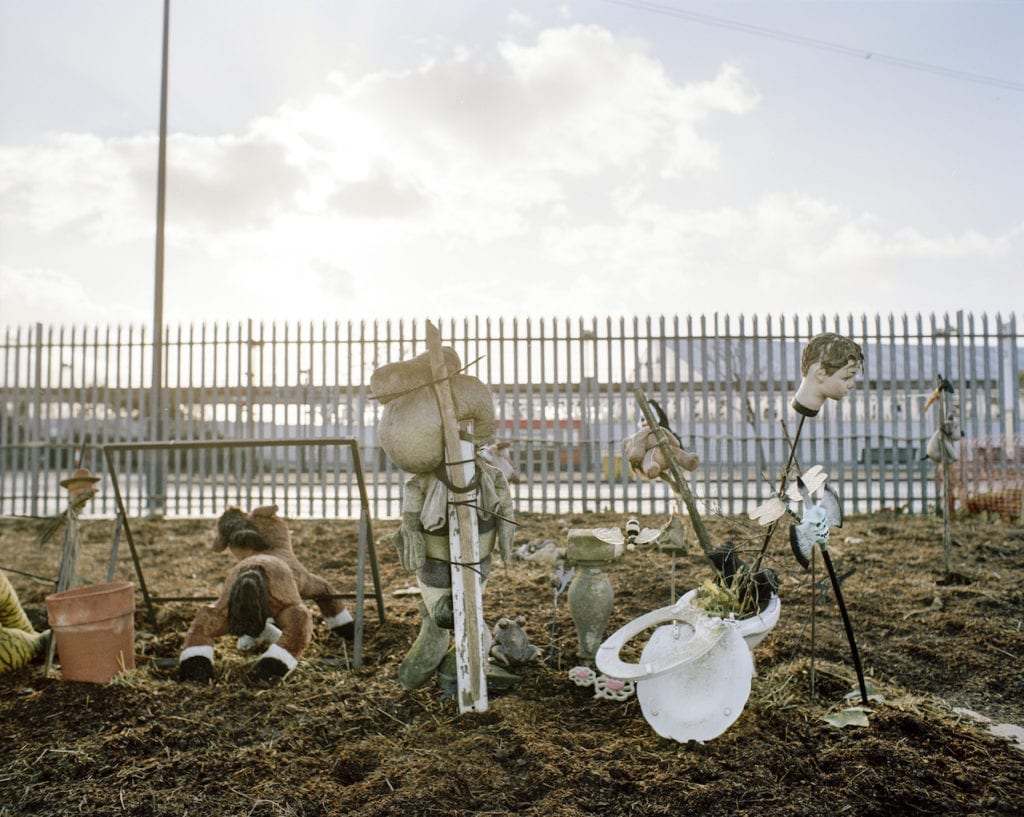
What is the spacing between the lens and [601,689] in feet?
10.6

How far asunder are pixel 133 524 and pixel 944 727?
9.18 meters

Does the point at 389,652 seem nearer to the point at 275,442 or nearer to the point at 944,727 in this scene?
the point at 275,442

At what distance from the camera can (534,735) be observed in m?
2.75

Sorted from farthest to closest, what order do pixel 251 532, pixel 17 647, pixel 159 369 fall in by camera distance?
pixel 159 369
pixel 251 532
pixel 17 647

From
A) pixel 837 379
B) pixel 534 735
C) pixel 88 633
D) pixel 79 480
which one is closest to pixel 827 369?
pixel 837 379

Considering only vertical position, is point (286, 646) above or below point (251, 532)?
below

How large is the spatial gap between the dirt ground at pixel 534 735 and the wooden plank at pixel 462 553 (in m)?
0.15

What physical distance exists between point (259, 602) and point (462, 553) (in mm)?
1269

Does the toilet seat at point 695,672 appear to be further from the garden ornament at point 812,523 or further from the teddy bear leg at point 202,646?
the teddy bear leg at point 202,646

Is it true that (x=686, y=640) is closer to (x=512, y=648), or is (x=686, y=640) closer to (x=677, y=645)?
(x=677, y=645)

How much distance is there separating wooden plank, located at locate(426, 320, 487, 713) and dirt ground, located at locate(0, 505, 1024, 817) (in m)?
0.15

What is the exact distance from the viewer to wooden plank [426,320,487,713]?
3059mm

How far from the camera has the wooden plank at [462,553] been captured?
306 cm

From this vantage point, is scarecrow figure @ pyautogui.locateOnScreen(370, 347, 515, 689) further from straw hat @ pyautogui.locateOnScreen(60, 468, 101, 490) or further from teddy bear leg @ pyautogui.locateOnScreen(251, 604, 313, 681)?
straw hat @ pyautogui.locateOnScreen(60, 468, 101, 490)
